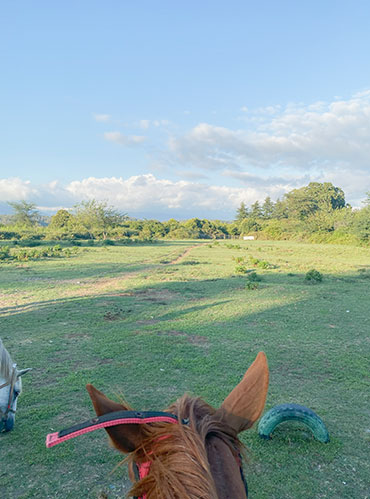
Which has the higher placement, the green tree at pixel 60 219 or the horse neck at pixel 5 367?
the green tree at pixel 60 219

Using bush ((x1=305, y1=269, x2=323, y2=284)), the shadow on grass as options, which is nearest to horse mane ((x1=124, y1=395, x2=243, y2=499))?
the shadow on grass

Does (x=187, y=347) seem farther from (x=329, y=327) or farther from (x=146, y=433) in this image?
(x=146, y=433)

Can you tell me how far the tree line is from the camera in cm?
3622

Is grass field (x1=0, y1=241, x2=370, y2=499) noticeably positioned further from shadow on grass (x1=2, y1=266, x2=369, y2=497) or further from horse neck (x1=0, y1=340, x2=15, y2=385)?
horse neck (x1=0, y1=340, x2=15, y2=385)

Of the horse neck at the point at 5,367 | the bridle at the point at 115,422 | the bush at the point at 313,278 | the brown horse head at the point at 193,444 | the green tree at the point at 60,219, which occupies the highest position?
the green tree at the point at 60,219

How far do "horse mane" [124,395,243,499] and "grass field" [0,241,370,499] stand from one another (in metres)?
0.19

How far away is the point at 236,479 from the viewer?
0.83 metres

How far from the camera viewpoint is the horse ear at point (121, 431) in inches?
31.7

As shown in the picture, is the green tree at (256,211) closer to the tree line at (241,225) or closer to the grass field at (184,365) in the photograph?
the tree line at (241,225)

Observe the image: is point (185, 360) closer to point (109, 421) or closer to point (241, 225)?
point (109, 421)

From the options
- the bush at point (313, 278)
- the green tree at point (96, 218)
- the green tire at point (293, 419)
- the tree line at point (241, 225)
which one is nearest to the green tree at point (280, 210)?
the tree line at point (241, 225)

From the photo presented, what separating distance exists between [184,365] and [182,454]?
417 centimetres

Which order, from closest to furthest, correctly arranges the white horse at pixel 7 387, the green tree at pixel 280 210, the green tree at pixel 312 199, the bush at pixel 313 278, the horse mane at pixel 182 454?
the horse mane at pixel 182 454 < the white horse at pixel 7 387 < the bush at pixel 313 278 < the green tree at pixel 312 199 < the green tree at pixel 280 210

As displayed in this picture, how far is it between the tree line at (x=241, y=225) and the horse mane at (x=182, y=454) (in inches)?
1349
